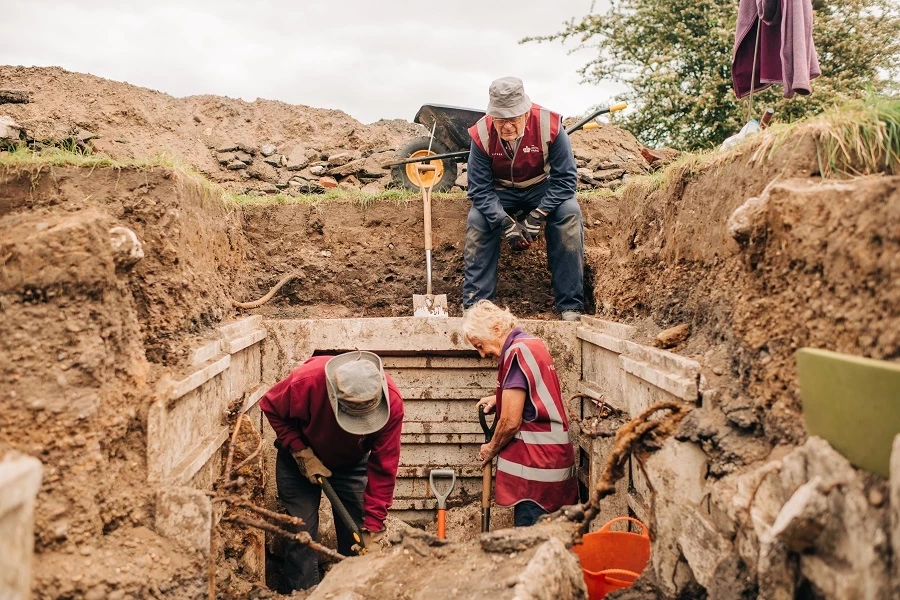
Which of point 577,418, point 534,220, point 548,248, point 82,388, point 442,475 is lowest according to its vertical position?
point 442,475

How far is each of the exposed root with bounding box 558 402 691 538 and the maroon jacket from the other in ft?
4.40

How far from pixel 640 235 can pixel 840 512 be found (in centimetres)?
304

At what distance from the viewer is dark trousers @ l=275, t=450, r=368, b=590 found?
421 cm

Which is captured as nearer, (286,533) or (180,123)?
(286,533)

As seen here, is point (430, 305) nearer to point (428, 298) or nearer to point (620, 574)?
point (428, 298)

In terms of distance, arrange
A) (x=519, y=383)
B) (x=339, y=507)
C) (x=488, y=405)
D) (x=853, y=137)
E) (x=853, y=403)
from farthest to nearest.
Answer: (x=488, y=405), (x=339, y=507), (x=519, y=383), (x=853, y=137), (x=853, y=403)

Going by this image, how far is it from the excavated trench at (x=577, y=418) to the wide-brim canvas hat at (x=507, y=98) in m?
1.11

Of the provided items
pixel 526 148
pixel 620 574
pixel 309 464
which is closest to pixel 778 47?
pixel 526 148

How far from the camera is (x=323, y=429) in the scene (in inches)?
162

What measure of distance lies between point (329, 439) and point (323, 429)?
89 mm

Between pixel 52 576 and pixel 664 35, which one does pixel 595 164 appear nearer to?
pixel 664 35

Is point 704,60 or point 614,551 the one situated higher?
point 704,60

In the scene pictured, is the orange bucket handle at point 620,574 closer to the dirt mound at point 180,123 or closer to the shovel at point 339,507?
the shovel at point 339,507

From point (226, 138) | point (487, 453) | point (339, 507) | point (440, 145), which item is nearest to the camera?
point (487, 453)
